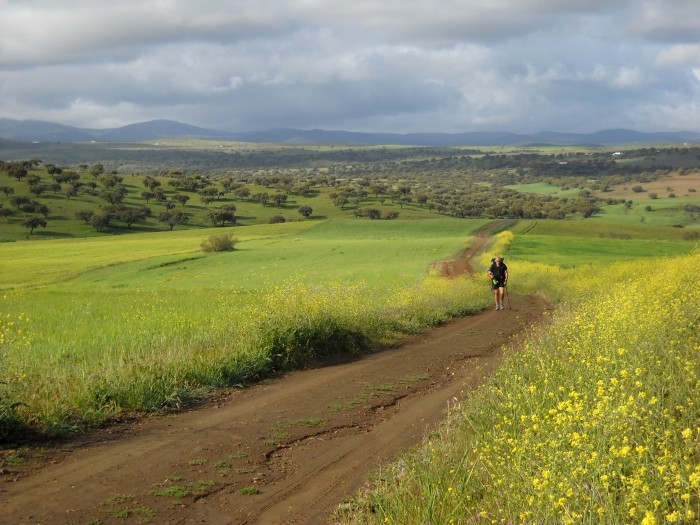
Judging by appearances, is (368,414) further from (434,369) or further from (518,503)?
(518,503)

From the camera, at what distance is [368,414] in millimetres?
10789

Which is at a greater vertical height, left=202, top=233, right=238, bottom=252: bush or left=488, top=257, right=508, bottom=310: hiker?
left=488, top=257, right=508, bottom=310: hiker

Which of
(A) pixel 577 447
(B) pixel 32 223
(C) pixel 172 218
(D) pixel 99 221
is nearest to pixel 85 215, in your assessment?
(D) pixel 99 221

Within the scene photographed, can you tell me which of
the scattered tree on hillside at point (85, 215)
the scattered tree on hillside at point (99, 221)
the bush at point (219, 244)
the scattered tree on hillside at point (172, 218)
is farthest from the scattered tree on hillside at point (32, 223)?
the bush at point (219, 244)

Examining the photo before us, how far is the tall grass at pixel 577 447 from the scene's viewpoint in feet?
16.1

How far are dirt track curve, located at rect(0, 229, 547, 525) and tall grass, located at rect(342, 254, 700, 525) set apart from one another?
85 centimetres

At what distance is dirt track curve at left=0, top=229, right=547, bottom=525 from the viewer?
6902 millimetres

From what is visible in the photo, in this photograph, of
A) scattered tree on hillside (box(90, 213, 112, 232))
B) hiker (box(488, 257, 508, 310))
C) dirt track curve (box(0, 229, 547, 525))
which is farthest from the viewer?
scattered tree on hillside (box(90, 213, 112, 232))

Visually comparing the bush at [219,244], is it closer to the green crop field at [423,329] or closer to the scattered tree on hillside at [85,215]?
the green crop field at [423,329]

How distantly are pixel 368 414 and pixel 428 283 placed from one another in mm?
20890

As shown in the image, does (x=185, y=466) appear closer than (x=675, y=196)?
Yes

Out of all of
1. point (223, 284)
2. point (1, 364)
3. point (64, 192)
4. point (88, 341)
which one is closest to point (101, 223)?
point (64, 192)

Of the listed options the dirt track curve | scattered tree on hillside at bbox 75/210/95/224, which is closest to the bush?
scattered tree on hillside at bbox 75/210/95/224

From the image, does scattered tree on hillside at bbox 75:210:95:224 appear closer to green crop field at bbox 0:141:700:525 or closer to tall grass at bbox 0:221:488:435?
green crop field at bbox 0:141:700:525
